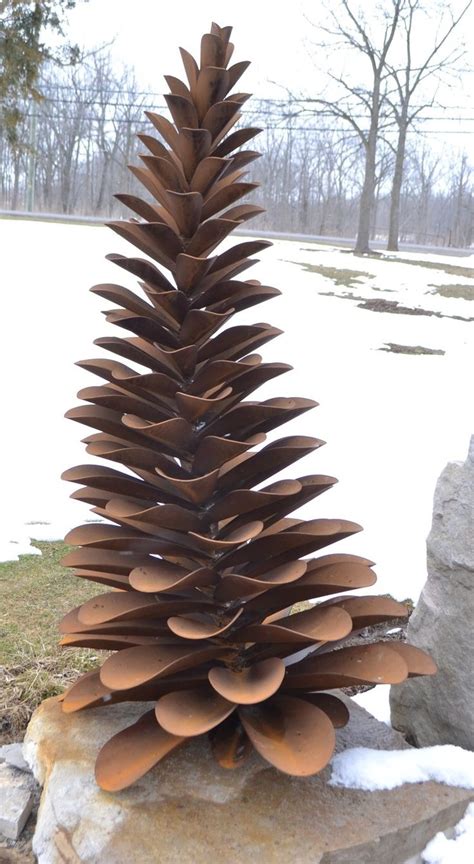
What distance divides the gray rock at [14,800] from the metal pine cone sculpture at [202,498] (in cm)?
22

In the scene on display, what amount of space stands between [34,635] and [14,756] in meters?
1.33

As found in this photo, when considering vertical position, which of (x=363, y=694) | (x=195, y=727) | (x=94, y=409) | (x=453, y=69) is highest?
(x=453, y=69)

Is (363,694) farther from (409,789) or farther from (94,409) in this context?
(94,409)

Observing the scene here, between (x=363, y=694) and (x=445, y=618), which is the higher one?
(x=445, y=618)

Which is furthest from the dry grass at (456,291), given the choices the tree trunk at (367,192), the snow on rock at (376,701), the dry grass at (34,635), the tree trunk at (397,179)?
the snow on rock at (376,701)

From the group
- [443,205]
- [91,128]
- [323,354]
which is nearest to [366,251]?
[323,354]

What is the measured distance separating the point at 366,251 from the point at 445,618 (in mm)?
24488

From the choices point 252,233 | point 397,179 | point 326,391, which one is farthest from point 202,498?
point 252,233

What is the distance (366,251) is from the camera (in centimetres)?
2530

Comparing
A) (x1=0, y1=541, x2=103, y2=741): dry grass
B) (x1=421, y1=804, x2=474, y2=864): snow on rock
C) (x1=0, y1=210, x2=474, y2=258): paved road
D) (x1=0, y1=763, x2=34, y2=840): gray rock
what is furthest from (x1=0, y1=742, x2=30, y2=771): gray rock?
(x1=0, y1=210, x2=474, y2=258): paved road

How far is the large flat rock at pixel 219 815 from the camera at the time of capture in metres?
1.37

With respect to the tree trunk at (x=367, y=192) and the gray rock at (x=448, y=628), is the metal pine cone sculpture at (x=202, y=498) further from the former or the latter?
the tree trunk at (x=367, y=192)

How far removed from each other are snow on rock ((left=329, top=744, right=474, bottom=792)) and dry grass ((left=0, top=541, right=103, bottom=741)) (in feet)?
3.27

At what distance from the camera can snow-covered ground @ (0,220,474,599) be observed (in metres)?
5.32
